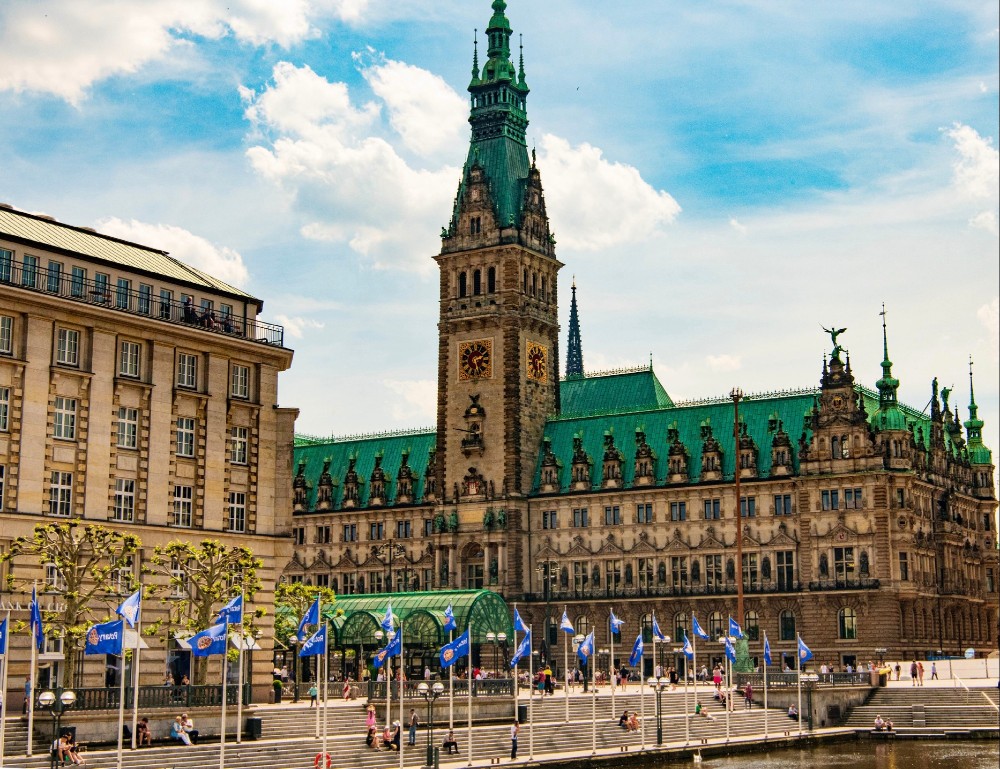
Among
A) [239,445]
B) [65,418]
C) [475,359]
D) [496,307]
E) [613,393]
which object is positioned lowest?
[239,445]

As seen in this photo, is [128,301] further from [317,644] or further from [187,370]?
[317,644]

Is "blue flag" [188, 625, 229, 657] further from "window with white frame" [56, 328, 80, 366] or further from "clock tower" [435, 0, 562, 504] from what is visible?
"clock tower" [435, 0, 562, 504]

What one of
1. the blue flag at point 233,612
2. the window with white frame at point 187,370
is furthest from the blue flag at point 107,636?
the window with white frame at point 187,370

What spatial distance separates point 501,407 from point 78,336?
7837cm

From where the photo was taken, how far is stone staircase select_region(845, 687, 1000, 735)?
10281 centimetres

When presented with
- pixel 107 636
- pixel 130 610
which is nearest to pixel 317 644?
pixel 130 610

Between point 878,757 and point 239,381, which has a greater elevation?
point 239,381

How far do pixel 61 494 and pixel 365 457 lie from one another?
9538cm

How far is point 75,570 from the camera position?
242 feet

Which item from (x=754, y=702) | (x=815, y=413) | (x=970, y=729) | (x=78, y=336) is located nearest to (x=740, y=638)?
(x=754, y=702)

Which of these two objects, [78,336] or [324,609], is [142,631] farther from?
[324,609]

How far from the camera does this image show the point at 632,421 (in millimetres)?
157000

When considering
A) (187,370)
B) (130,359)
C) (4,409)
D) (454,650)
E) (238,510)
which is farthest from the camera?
(238,510)

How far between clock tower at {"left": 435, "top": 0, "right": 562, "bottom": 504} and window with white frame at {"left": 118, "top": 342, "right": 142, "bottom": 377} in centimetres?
7457
